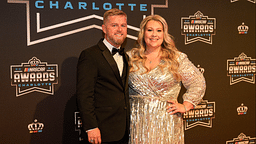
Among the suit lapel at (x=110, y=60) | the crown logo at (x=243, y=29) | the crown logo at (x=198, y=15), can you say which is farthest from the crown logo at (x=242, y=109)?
the suit lapel at (x=110, y=60)

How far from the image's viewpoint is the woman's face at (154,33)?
2.34m

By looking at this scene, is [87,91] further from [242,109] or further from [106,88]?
[242,109]

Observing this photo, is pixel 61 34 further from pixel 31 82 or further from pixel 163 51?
pixel 163 51

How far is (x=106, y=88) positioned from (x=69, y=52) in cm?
91

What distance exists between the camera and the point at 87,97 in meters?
2.01

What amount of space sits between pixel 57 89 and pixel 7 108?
21.4 inches

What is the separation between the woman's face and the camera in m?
2.34

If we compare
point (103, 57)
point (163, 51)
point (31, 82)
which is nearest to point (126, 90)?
point (103, 57)

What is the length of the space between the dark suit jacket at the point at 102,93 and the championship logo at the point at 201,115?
4.43ft

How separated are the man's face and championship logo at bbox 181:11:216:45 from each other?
3.90 ft

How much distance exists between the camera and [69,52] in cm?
281

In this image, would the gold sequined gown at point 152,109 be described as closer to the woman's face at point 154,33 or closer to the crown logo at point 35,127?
the woman's face at point 154,33

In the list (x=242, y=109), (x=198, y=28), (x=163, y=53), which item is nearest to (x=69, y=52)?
(x=163, y=53)

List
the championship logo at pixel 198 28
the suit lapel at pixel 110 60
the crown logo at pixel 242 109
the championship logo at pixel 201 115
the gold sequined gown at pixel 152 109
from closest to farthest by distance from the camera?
the suit lapel at pixel 110 60 < the gold sequined gown at pixel 152 109 < the championship logo at pixel 198 28 < the championship logo at pixel 201 115 < the crown logo at pixel 242 109
